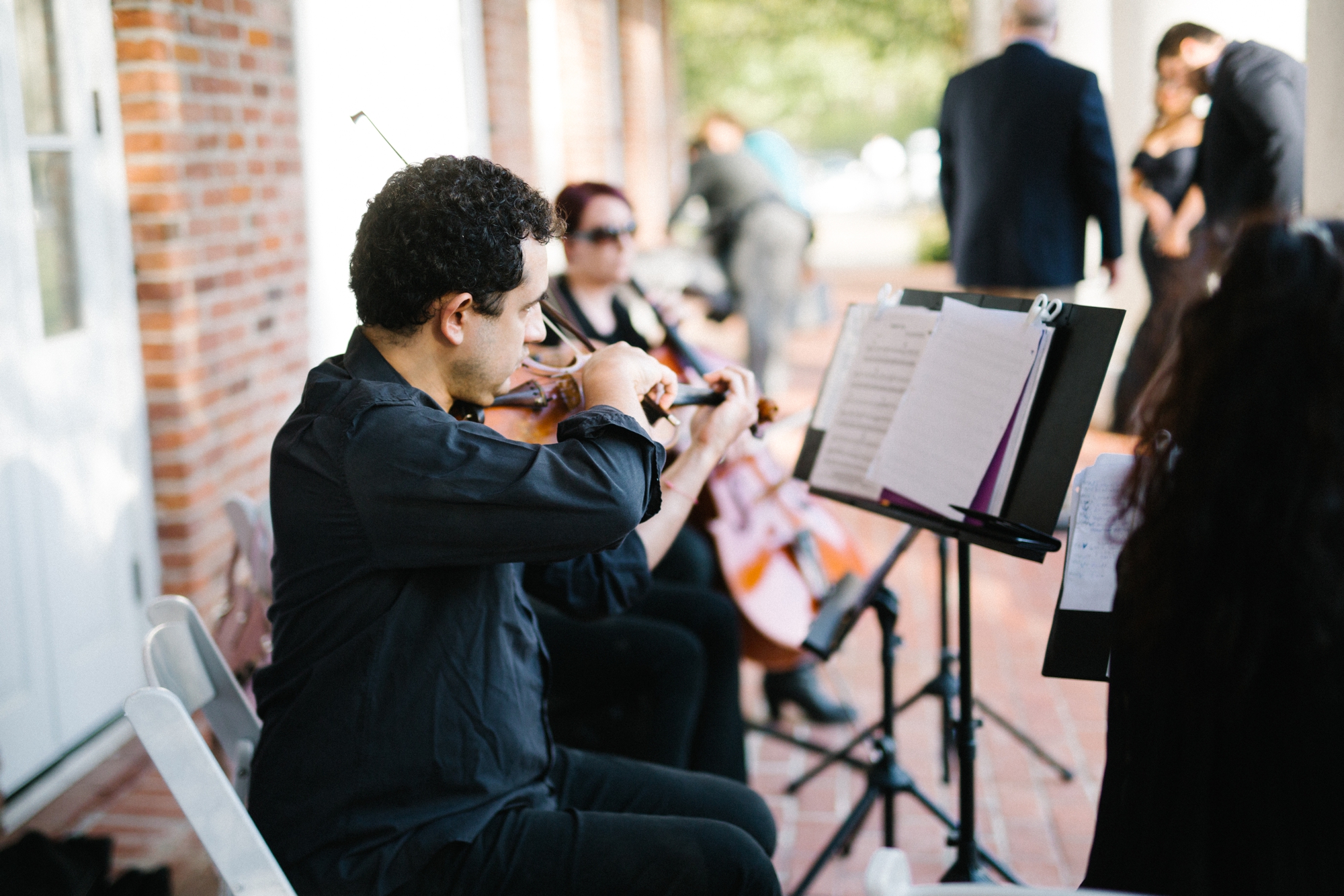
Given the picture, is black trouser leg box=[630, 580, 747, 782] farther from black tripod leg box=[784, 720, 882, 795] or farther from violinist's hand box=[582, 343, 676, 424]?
violinist's hand box=[582, 343, 676, 424]

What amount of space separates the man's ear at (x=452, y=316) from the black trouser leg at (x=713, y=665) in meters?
1.06

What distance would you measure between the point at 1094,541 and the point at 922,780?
1629 millimetres

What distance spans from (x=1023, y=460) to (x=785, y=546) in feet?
4.04

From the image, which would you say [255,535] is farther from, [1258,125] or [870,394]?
[1258,125]

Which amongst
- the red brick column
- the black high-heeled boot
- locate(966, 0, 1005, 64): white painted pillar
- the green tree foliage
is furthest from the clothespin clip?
the green tree foliage

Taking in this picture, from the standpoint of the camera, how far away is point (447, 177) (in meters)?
1.46

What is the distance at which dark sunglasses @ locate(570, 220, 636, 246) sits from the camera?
10.8 feet

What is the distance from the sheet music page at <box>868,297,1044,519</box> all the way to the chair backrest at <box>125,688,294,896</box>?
41.9 inches

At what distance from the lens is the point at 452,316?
1490mm

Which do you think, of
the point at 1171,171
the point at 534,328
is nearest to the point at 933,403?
the point at 534,328

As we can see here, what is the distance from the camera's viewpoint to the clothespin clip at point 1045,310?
1.71 meters

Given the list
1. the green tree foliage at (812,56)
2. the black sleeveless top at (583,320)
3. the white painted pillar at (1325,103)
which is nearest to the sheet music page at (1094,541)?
the white painted pillar at (1325,103)

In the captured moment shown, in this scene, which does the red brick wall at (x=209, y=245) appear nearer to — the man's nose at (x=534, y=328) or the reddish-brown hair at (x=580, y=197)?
the reddish-brown hair at (x=580, y=197)

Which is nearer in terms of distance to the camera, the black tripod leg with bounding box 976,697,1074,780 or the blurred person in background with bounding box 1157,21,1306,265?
the black tripod leg with bounding box 976,697,1074,780
